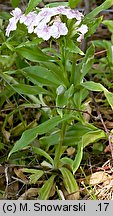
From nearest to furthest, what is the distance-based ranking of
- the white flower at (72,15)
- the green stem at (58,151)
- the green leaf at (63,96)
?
1. the white flower at (72,15)
2. the green leaf at (63,96)
3. the green stem at (58,151)

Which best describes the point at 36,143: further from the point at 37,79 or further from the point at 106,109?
the point at 106,109

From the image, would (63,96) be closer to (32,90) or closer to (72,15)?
(32,90)

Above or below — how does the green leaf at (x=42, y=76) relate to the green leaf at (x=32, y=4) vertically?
below

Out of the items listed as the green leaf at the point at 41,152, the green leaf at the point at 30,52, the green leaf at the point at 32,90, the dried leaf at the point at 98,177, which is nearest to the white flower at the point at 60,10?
the green leaf at the point at 30,52

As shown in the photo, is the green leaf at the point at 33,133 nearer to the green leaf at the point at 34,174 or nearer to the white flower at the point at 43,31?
the green leaf at the point at 34,174

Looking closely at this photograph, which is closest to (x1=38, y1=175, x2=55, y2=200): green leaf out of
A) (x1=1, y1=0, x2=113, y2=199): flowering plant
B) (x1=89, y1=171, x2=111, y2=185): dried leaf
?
(x1=1, y1=0, x2=113, y2=199): flowering plant

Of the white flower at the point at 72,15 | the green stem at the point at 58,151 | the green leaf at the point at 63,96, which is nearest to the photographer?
the white flower at the point at 72,15

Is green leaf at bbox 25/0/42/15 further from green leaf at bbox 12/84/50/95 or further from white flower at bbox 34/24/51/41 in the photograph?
green leaf at bbox 12/84/50/95

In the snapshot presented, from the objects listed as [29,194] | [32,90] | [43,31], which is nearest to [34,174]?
[29,194]
